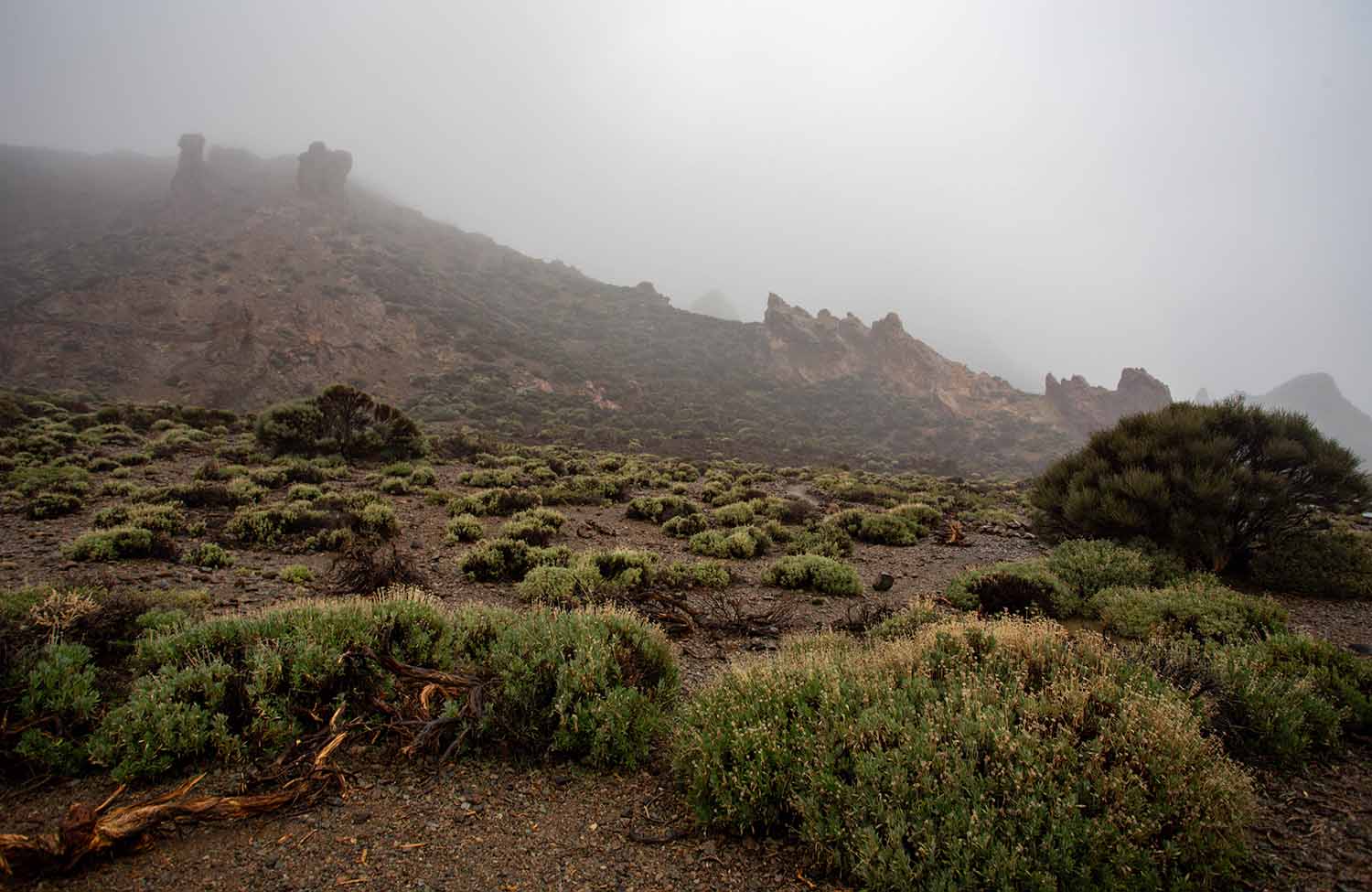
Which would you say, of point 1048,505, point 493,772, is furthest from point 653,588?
point 1048,505

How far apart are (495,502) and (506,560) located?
14.7 feet

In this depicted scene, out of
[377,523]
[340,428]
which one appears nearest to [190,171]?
[340,428]

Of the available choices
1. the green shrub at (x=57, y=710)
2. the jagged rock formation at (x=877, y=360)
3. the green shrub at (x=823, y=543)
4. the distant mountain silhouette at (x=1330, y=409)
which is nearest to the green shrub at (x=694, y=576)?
the green shrub at (x=823, y=543)

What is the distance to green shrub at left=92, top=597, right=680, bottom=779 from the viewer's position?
145 inches

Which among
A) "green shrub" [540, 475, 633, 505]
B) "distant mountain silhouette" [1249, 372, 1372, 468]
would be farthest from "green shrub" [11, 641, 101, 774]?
"distant mountain silhouette" [1249, 372, 1372, 468]

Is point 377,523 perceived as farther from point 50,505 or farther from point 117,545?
point 50,505

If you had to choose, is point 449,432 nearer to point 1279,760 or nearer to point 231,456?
point 231,456

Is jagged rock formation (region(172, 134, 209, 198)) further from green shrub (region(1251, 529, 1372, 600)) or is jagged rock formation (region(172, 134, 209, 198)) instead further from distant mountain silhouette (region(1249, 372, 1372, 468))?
distant mountain silhouette (region(1249, 372, 1372, 468))

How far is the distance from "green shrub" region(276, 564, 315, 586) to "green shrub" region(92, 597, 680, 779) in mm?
3093

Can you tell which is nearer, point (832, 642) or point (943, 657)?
point (943, 657)

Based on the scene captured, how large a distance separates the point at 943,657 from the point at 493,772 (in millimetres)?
3480

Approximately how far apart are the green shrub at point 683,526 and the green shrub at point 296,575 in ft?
22.6

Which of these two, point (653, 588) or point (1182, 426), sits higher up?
point (1182, 426)

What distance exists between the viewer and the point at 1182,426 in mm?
10078
